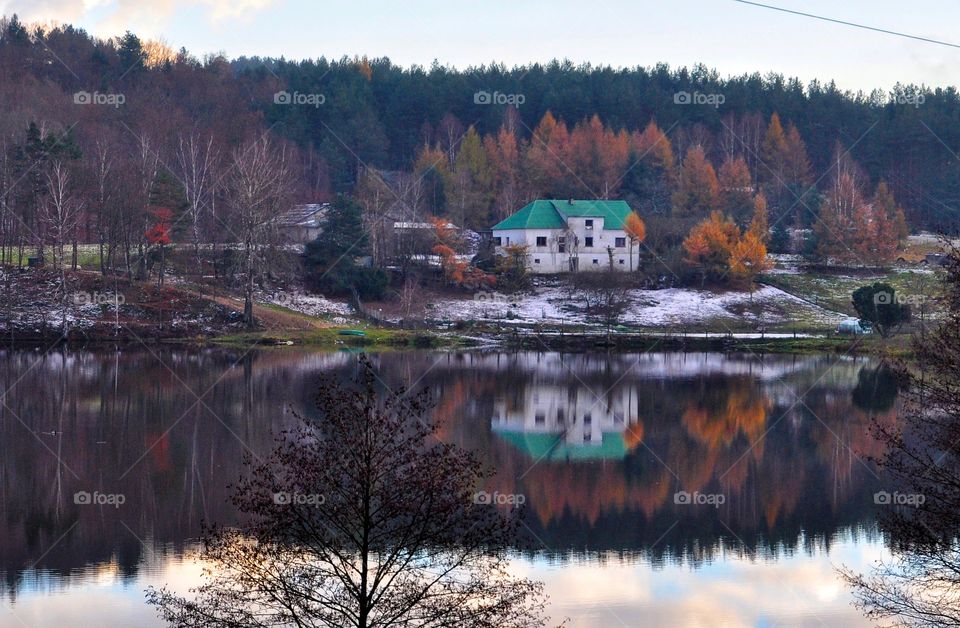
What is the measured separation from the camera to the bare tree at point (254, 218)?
55.1 m

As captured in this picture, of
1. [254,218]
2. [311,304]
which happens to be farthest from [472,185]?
[254,218]

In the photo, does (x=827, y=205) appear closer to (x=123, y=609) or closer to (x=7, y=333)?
(x=7, y=333)

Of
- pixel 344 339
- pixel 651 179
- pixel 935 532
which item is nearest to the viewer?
pixel 935 532

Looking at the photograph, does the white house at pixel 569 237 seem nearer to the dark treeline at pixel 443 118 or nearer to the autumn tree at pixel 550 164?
the dark treeline at pixel 443 118

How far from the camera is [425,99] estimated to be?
108m

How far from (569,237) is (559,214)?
6.56 feet

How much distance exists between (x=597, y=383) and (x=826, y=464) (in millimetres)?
13883

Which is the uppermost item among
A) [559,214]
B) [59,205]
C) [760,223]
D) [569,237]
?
[559,214]

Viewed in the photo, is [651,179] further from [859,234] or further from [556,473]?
[556,473]

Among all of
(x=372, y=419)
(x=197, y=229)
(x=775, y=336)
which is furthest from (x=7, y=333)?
(x=372, y=419)

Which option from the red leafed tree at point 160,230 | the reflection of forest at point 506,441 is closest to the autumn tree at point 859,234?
the reflection of forest at point 506,441

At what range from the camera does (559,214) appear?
73688mm

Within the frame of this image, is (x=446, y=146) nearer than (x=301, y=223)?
No

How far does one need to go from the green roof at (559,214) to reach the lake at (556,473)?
28.1 m
